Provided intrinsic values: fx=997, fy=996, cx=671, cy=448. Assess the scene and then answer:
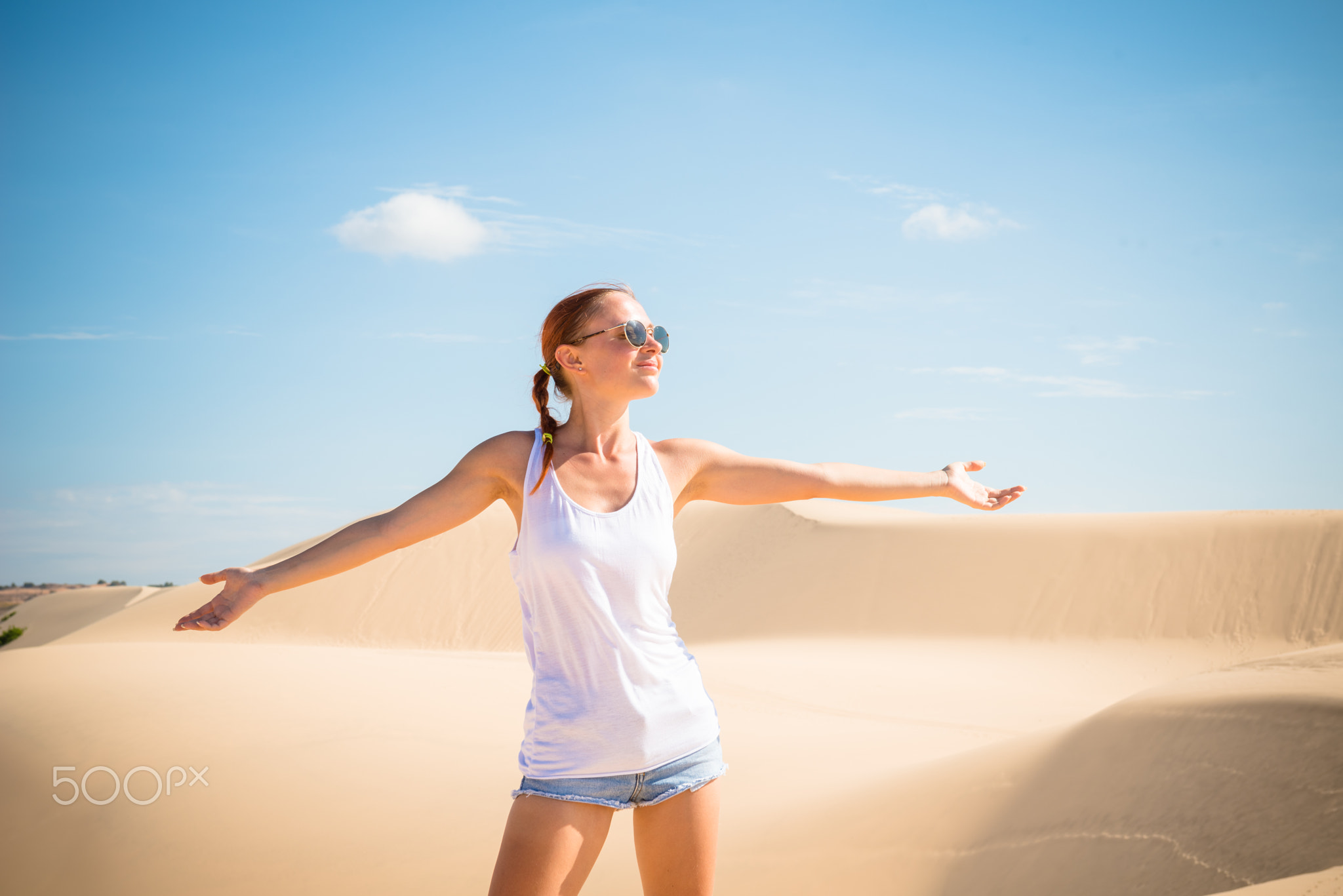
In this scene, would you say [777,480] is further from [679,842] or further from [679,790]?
[679,842]

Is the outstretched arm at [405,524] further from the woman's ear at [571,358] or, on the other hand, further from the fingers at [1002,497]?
the fingers at [1002,497]

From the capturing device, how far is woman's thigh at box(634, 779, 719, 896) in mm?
2633

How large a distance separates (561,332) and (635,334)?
0.23m

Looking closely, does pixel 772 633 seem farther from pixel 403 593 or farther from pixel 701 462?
pixel 701 462

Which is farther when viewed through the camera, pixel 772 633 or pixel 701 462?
pixel 772 633

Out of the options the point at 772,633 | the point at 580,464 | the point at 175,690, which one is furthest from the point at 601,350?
the point at 772,633

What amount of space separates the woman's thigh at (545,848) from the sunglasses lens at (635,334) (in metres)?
1.26

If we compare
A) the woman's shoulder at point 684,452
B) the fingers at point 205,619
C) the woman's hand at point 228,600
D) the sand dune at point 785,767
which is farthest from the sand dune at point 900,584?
the fingers at point 205,619

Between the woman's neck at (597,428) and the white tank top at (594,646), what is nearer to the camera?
the white tank top at (594,646)

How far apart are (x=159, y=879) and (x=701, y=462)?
5659 mm

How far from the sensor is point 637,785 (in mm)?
2586

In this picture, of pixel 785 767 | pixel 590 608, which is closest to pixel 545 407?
pixel 590 608

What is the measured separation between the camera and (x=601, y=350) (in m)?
2.87

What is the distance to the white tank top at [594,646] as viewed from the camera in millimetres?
2535
